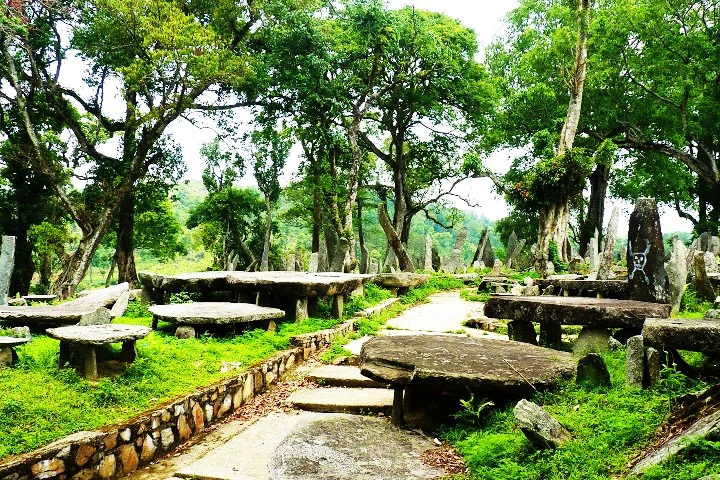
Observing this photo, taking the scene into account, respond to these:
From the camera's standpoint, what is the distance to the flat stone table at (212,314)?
7.51 meters

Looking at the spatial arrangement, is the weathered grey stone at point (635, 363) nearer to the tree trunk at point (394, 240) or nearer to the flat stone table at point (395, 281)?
the flat stone table at point (395, 281)

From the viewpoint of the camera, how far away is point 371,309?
37.3 ft

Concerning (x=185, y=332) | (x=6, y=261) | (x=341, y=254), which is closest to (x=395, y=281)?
(x=341, y=254)

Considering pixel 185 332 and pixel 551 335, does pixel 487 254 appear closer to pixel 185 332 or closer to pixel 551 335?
pixel 551 335

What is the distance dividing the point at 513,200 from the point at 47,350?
15.4 meters

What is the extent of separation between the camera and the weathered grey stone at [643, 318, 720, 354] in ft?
12.7

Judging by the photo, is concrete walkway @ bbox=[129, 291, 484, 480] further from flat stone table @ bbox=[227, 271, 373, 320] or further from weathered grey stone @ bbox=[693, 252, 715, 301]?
weathered grey stone @ bbox=[693, 252, 715, 301]

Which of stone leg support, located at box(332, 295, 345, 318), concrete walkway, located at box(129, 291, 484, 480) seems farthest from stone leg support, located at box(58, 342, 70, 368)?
stone leg support, located at box(332, 295, 345, 318)

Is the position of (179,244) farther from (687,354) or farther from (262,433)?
(687,354)

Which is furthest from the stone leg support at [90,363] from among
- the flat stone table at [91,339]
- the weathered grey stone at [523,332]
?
the weathered grey stone at [523,332]

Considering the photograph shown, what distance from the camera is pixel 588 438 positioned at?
353 cm

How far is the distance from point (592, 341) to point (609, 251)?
546cm

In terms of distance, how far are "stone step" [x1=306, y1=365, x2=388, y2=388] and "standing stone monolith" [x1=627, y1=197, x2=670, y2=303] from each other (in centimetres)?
406

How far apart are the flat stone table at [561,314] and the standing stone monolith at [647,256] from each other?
2.85 feet
